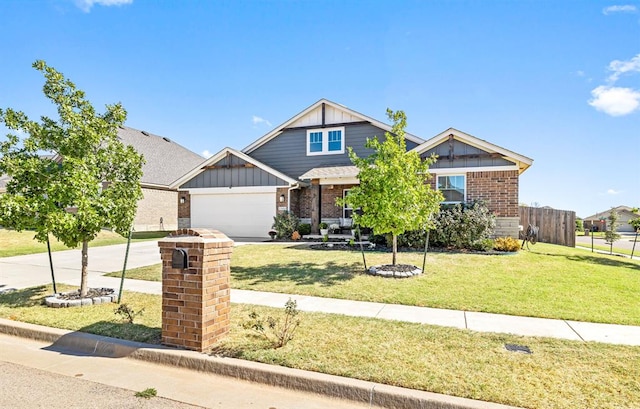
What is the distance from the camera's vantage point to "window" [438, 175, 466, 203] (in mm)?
14016

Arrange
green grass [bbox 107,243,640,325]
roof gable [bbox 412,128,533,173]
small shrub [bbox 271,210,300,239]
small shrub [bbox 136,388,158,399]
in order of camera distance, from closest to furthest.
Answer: small shrub [bbox 136,388,158,399] < green grass [bbox 107,243,640,325] < roof gable [bbox 412,128,533,173] < small shrub [bbox 271,210,300,239]

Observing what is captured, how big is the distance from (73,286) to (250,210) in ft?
38.5

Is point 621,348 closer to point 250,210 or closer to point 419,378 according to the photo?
point 419,378

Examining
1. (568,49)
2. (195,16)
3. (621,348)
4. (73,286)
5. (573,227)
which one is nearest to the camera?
(621,348)

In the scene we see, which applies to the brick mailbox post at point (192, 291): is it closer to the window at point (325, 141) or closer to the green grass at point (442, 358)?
the green grass at point (442, 358)

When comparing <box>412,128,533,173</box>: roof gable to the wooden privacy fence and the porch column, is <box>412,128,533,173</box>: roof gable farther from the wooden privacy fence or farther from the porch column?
the wooden privacy fence

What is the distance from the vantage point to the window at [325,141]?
19.4 meters

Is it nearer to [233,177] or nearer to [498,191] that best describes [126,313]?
[498,191]

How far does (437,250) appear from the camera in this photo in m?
12.5

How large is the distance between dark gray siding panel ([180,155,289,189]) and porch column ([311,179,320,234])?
1542 mm

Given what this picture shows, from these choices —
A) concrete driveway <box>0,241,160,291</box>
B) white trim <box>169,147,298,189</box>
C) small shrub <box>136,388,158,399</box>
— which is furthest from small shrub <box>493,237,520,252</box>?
small shrub <box>136,388,158,399</box>

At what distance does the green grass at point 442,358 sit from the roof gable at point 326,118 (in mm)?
14974

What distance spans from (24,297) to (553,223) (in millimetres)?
21730

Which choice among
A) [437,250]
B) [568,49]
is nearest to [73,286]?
[437,250]
